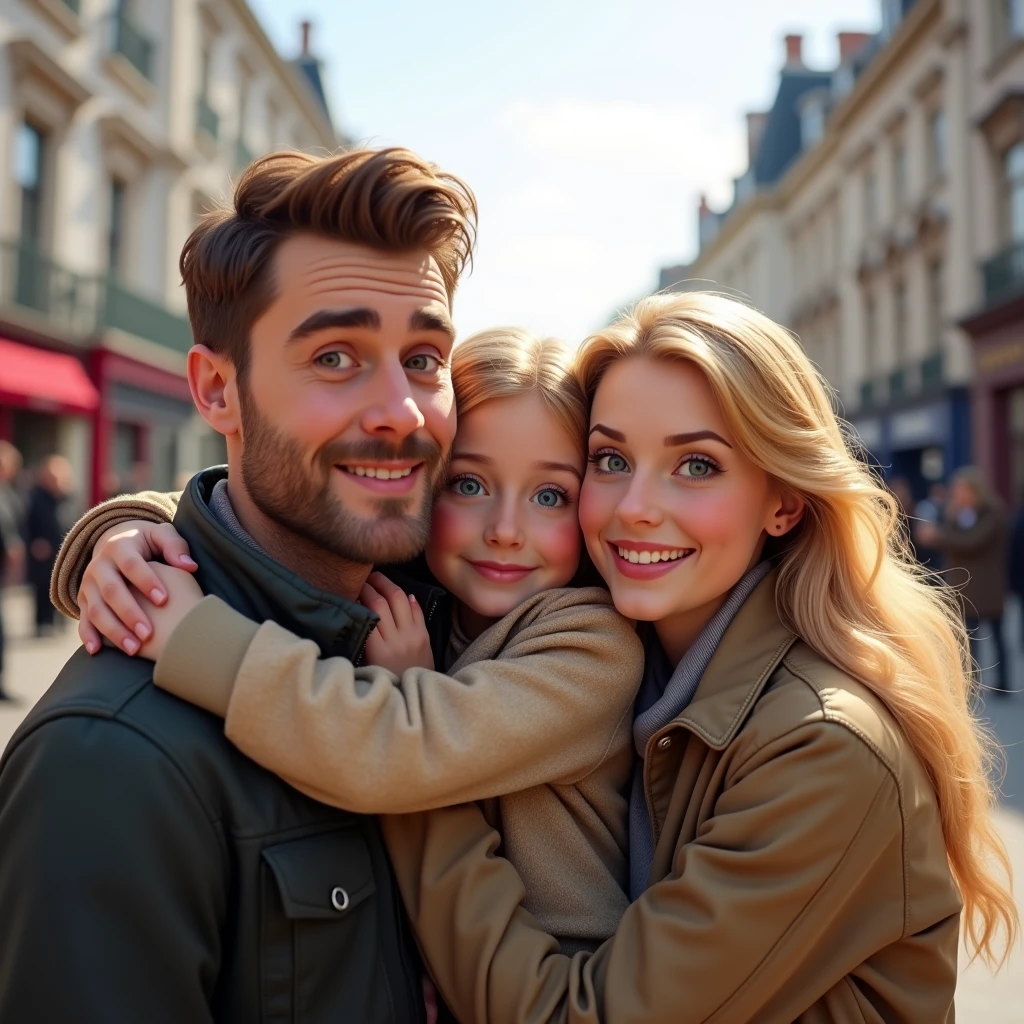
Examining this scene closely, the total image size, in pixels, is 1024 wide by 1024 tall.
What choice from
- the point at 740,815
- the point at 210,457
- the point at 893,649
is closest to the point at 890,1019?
the point at 740,815

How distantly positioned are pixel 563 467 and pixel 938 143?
82.2ft

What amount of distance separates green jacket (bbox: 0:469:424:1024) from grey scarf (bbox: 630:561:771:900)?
1.70 feet

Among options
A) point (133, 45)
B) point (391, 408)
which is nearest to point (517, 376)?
point (391, 408)

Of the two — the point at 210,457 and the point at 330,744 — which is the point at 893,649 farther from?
the point at 210,457

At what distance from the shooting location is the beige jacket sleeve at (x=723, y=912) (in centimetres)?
174

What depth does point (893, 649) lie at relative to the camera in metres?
2.25

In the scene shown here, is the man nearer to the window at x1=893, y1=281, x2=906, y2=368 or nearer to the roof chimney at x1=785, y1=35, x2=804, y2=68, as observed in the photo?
the window at x1=893, y1=281, x2=906, y2=368

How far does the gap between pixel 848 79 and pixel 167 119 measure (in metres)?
21.7

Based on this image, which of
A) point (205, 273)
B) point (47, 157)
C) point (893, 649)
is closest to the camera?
point (205, 273)

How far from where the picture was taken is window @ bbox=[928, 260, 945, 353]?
24.3 metres

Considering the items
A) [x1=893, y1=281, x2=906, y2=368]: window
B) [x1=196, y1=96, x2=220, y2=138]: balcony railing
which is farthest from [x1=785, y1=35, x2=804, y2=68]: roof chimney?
[x1=196, y1=96, x2=220, y2=138]: balcony railing

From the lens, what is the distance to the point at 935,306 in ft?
81.7

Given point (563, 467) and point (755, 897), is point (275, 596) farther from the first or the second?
point (755, 897)

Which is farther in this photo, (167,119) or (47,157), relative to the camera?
(167,119)
